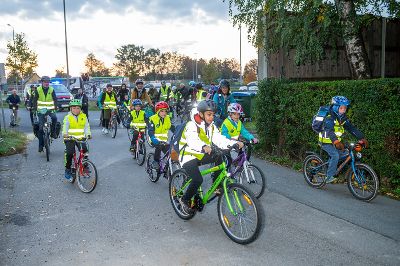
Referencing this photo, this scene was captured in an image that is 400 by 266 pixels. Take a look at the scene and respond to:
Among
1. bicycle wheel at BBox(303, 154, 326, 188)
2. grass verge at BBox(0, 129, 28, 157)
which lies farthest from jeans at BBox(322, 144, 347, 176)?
grass verge at BBox(0, 129, 28, 157)

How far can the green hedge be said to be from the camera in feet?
24.9

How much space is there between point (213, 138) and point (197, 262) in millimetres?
1833

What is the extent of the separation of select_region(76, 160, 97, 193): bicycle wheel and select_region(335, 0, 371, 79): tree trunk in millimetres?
7002

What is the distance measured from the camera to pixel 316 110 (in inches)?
377

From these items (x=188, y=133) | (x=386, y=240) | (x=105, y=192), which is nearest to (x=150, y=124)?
(x=105, y=192)

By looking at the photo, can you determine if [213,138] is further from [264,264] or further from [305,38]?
[305,38]

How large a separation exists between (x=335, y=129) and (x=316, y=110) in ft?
6.16

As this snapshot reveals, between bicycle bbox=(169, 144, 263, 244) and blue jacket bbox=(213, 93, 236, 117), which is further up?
blue jacket bbox=(213, 93, 236, 117)

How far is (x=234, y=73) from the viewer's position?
124062mm

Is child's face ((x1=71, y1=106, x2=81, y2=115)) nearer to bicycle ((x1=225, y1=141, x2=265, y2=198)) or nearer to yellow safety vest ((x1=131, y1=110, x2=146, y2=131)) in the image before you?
yellow safety vest ((x1=131, y1=110, x2=146, y2=131))

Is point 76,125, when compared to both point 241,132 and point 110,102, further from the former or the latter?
point 110,102

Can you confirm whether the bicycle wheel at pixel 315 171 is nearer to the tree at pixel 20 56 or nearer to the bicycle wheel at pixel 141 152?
the bicycle wheel at pixel 141 152

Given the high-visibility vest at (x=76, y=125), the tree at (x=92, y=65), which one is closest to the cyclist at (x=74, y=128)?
the high-visibility vest at (x=76, y=125)

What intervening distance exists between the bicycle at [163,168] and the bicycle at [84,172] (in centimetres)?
130
